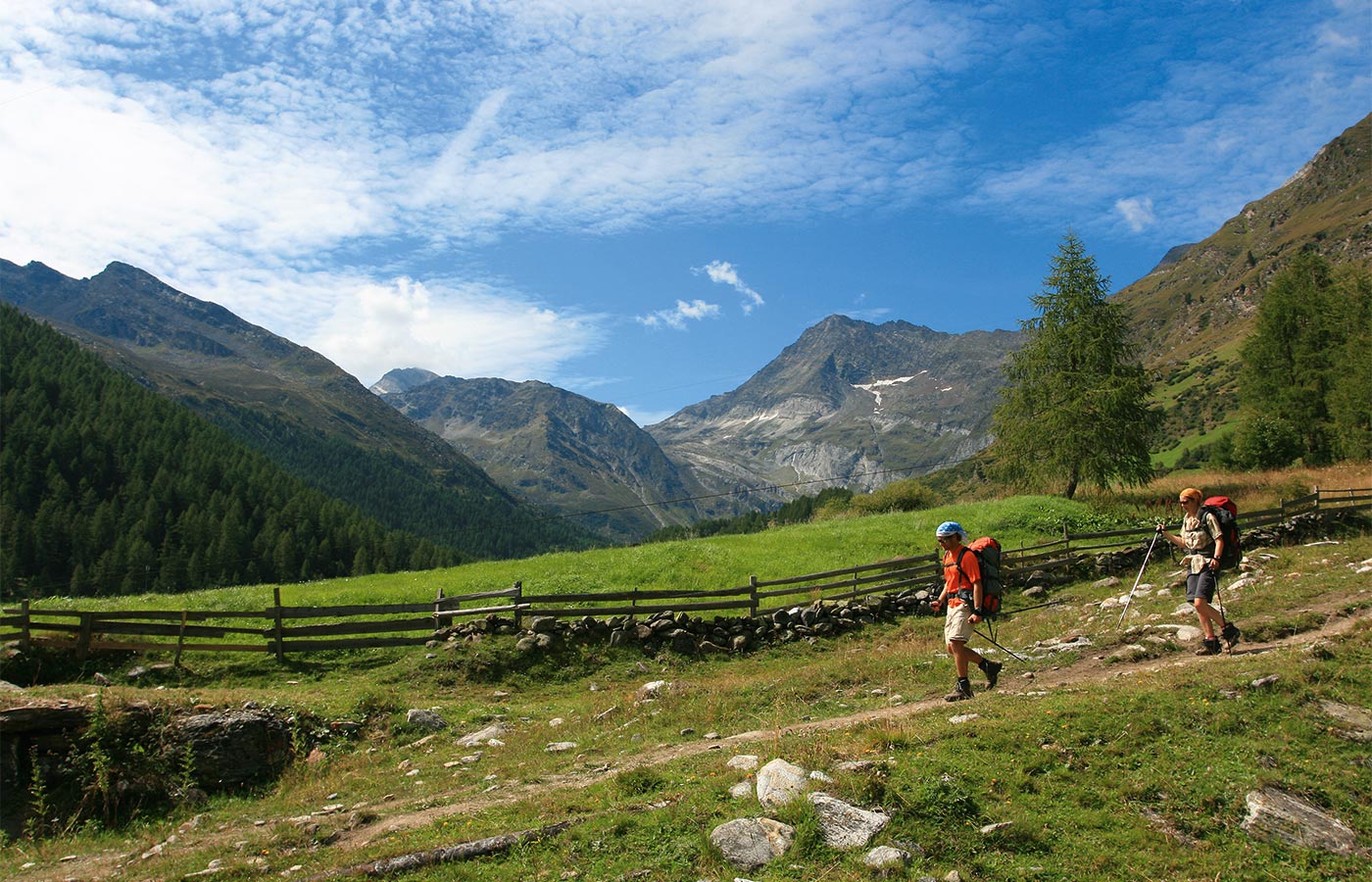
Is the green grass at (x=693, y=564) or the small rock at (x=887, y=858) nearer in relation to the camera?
the small rock at (x=887, y=858)

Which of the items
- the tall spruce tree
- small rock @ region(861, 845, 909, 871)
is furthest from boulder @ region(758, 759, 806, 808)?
the tall spruce tree

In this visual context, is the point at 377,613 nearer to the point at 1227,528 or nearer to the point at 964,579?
the point at 964,579

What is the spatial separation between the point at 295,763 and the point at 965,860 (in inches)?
440

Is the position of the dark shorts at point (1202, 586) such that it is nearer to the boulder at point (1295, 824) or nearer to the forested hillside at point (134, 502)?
the boulder at point (1295, 824)

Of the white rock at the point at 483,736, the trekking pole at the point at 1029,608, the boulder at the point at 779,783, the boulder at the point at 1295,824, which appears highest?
the boulder at the point at 779,783

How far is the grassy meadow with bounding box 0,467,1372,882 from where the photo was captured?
6.75 metres

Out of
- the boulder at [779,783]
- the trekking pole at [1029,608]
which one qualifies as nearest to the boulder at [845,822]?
the boulder at [779,783]

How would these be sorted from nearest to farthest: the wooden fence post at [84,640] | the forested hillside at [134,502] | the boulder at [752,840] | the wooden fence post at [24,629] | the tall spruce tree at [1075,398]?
the boulder at [752,840], the wooden fence post at [24,629], the wooden fence post at [84,640], the tall spruce tree at [1075,398], the forested hillside at [134,502]

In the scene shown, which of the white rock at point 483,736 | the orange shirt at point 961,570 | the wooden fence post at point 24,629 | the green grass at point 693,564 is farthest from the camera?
the green grass at point 693,564

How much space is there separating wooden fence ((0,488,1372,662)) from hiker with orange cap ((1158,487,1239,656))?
36.0 ft

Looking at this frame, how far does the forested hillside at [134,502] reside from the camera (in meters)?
114

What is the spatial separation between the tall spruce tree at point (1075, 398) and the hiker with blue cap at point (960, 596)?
94.0 feet

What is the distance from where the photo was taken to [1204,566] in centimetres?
1192

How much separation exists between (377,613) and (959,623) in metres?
15.9
